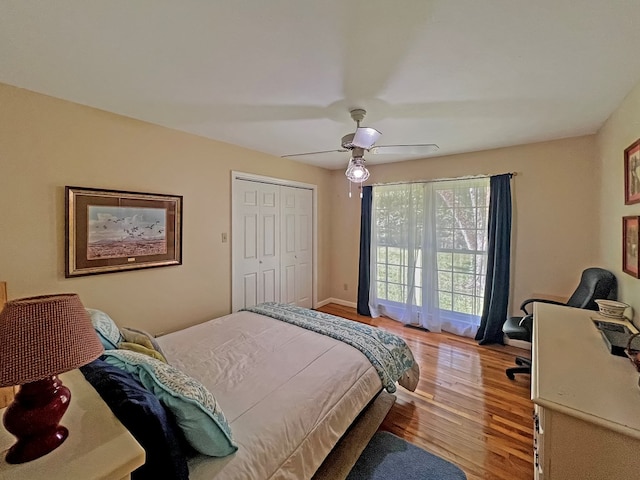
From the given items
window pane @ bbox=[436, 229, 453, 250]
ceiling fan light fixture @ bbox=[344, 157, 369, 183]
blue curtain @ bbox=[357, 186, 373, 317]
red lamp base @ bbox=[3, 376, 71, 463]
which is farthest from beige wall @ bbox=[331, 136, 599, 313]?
red lamp base @ bbox=[3, 376, 71, 463]

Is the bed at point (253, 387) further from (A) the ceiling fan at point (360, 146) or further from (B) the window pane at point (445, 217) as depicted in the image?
(B) the window pane at point (445, 217)

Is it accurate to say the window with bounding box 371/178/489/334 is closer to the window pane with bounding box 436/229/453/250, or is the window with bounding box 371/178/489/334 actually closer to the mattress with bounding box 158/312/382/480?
the window pane with bounding box 436/229/453/250

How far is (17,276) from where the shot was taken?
1988 millimetres

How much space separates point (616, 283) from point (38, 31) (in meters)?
4.14

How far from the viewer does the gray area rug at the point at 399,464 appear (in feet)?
5.39

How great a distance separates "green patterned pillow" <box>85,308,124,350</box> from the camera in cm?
157

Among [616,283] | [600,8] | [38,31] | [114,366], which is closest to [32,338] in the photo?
[114,366]

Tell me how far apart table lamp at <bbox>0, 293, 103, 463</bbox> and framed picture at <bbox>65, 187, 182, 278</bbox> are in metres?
1.82

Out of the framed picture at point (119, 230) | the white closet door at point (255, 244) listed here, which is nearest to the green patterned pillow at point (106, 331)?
the framed picture at point (119, 230)

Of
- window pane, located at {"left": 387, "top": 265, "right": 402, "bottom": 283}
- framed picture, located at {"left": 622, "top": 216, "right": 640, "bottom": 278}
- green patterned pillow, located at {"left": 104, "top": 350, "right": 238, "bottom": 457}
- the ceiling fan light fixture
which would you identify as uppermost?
the ceiling fan light fixture

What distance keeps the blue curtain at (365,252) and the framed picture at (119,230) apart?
2666 mm

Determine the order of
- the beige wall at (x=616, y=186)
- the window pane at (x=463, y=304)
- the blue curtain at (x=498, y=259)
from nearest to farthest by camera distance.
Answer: the beige wall at (x=616, y=186), the blue curtain at (x=498, y=259), the window pane at (x=463, y=304)

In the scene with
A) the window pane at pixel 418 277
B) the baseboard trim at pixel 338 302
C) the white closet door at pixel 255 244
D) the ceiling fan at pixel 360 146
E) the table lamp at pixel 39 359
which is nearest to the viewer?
the table lamp at pixel 39 359

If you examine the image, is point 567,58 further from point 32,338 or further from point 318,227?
point 318,227
